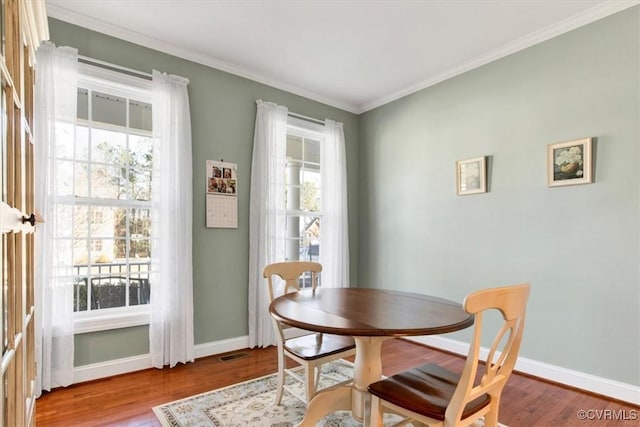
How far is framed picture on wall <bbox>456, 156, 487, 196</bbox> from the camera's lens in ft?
10.4

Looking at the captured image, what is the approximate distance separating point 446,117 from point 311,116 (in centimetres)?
151

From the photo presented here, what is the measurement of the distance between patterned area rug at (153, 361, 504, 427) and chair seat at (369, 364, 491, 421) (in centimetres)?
64

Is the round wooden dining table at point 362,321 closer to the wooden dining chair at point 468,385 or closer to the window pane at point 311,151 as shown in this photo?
the wooden dining chair at point 468,385

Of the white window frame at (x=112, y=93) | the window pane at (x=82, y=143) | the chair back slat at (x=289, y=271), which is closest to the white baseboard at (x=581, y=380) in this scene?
the chair back slat at (x=289, y=271)

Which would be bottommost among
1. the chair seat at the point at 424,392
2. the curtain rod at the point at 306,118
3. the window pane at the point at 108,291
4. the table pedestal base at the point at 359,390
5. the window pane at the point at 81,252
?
the table pedestal base at the point at 359,390

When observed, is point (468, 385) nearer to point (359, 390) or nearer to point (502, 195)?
point (359, 390)

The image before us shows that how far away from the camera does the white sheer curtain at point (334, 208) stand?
4.11 m

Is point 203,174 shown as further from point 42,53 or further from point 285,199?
point 42,53

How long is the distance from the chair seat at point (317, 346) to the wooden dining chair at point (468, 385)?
53 centimetres

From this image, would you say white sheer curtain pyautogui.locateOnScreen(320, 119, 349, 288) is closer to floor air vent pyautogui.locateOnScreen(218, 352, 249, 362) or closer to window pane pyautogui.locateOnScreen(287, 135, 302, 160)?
window pane pyautogui.locateOnScreen(287, 135, 302, 160)

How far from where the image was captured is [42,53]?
95.0 inches

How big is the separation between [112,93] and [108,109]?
14 cm

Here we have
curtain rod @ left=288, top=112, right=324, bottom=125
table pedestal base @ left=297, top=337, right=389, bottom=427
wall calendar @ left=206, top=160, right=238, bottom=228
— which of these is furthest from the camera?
curtain rod @ left=288, top=112, right=324, bottom=125

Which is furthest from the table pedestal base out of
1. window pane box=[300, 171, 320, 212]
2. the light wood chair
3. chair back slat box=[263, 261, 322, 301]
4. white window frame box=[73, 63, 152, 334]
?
window pane box=[300, 171, 320, 212]
